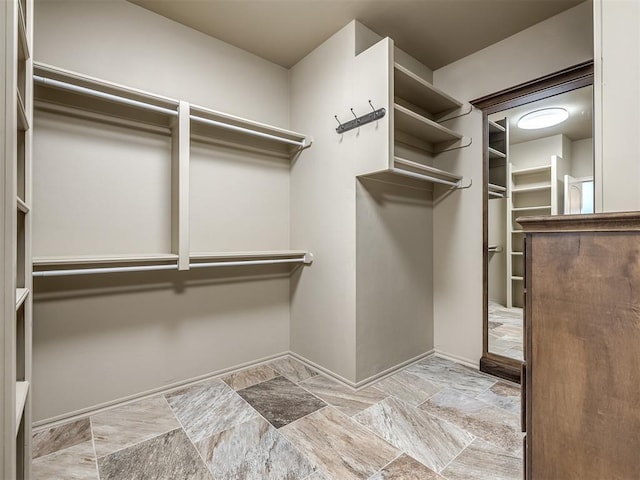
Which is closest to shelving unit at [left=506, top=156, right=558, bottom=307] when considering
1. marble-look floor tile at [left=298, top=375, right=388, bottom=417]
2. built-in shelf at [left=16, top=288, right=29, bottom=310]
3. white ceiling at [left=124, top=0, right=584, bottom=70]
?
white ceiling at [left=124, top=0, right=584, bottom=70]

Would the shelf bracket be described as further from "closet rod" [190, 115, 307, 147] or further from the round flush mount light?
the round flush mount light

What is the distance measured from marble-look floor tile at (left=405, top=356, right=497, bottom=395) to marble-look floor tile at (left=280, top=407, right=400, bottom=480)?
2.82 feet

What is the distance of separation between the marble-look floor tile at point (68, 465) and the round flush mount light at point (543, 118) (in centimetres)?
326

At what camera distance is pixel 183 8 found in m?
2.08

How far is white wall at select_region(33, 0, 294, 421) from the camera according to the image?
1.79m

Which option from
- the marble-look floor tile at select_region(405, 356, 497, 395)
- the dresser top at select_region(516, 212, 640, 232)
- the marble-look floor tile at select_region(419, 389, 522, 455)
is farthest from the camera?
the marble-look floor tile at select_region(405, 356, 497, 395)

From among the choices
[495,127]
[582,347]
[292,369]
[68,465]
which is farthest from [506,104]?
[68,465]

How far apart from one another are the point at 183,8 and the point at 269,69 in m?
0.77

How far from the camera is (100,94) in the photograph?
68.0 inches

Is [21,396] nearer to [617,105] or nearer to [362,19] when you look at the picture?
[617,105]

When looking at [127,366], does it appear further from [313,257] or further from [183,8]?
[183,8]

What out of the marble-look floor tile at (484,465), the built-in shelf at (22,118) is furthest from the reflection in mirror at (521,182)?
the built-in shelf at (22,118)

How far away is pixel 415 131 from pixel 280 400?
223 cm

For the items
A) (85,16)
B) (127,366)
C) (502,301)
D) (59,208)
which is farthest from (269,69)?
(502,301)
